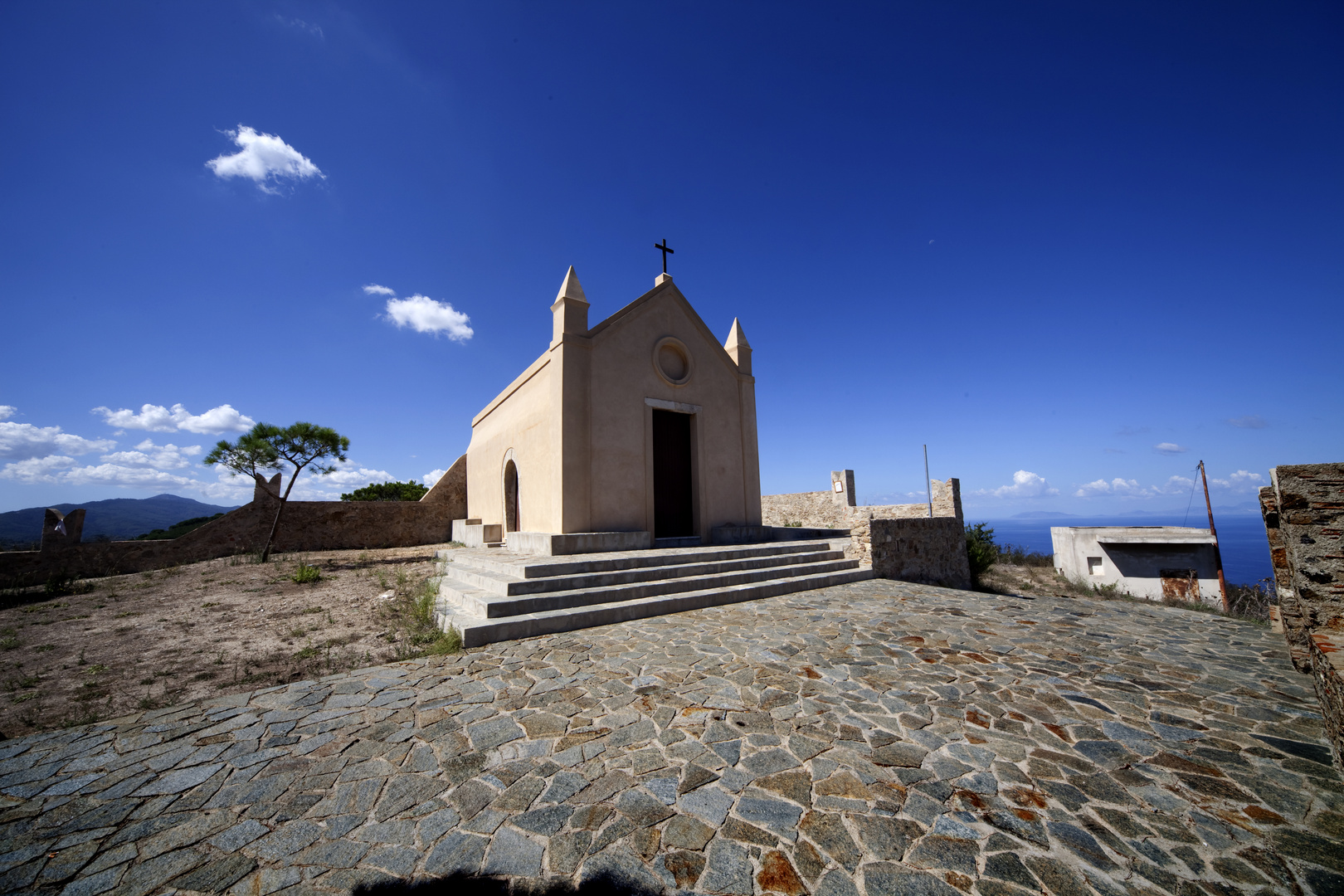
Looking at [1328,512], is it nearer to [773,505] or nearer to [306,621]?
[306,621]

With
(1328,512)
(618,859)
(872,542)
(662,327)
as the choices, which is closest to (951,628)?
(1328,512)

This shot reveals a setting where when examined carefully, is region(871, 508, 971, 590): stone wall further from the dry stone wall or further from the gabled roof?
the gabled roof

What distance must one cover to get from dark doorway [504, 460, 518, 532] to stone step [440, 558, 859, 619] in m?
4.74

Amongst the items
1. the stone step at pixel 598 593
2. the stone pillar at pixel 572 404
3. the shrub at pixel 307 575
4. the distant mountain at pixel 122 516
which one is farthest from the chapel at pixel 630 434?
the distant mountain at pixel 122 516

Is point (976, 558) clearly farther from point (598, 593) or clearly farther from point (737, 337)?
point (598, 593)

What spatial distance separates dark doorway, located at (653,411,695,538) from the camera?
10.9 m

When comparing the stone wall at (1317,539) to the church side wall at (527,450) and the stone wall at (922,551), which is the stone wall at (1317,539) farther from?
the church side wall at (527,450)

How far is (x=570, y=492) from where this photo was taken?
923 cm

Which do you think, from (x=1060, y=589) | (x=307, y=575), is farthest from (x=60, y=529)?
(x=1060, y=589)

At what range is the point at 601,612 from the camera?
6.13 metres

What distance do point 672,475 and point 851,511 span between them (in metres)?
7.56

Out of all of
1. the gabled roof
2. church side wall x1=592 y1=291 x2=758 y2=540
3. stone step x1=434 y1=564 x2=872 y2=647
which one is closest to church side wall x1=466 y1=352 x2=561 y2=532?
church side wall x1=592 y1=291 x2=758 y2=540

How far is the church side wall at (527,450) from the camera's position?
380 inches

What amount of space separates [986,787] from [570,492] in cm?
757
